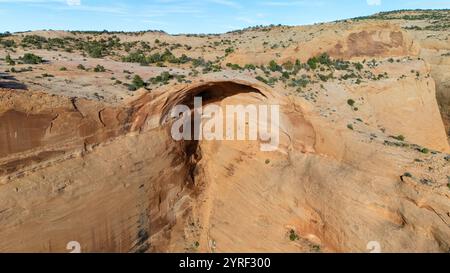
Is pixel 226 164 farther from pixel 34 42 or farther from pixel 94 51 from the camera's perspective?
pixel 34 42

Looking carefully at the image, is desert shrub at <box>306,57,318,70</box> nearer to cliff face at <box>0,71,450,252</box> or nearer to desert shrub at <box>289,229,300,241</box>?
cliff face at <box>0,71,450,252</box>

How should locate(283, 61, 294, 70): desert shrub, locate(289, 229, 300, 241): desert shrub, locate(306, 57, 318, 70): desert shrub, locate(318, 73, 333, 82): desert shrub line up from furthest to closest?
locate(283, 61, 294, 70): desert shrub → locate(306, 57, 318, 70): desert shrub → locate(318, 73, 333, 82): desert shrub → locate(289, 229, 300, 241): desert shrub

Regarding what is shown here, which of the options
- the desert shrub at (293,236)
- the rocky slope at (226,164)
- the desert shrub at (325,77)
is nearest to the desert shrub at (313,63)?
the rocky slope at (226,164)

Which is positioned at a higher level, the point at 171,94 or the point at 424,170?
the point at 171,94

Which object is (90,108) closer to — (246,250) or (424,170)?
(246,250)

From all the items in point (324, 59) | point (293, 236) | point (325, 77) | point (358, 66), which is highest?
point (324, 59)

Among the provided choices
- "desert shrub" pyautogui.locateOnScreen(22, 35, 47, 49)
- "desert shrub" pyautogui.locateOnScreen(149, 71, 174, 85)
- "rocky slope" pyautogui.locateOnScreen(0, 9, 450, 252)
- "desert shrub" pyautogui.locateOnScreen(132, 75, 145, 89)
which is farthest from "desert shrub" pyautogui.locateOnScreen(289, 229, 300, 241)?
"desert shrub" pyautogui.locateOnScreen(22, 35, 47, 49)

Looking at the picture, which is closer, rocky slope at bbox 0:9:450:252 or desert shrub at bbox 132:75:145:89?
rocky slope at bbox 0:9:450:252

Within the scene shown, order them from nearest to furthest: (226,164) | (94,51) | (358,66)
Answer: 1. (226,164)
2. (358,66)
3. (94,51)

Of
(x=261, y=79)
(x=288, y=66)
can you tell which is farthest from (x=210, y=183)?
(x=288, y=66)

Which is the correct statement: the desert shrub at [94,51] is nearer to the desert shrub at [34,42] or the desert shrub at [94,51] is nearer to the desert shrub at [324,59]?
the desert shrub at [34,42]

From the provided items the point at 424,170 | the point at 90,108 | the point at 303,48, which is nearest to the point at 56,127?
the point at 90,108
